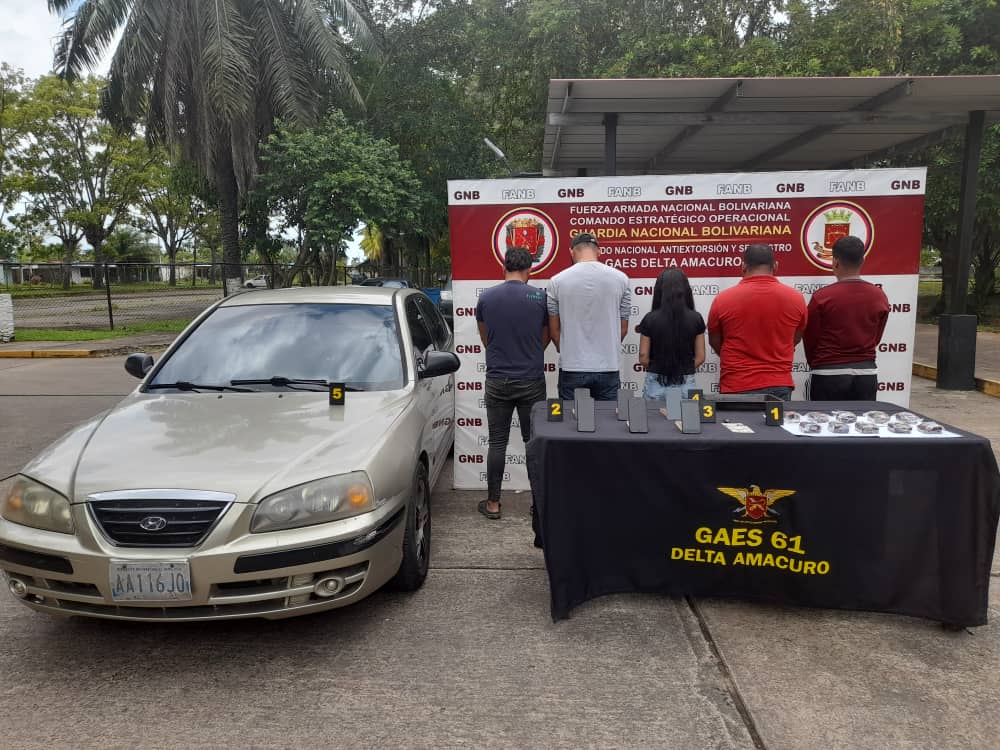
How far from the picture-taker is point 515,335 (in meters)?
4.77

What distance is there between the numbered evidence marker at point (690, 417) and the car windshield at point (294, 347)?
5.49 ft

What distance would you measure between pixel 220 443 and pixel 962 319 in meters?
9.58

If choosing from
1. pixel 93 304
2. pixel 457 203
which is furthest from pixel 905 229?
pixel 93 304

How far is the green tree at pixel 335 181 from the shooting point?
17.3m

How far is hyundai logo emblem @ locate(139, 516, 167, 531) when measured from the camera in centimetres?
294

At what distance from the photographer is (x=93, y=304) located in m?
21.2

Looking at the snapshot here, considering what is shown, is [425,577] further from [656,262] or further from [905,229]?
[905,229]

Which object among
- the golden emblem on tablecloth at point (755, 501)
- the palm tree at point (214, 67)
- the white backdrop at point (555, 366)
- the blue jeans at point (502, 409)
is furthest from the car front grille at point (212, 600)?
the palm tree at point (214, 67)

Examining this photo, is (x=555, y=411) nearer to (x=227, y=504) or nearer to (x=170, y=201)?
(x=227, y=504)

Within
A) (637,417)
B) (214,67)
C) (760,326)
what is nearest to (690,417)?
(637,417)

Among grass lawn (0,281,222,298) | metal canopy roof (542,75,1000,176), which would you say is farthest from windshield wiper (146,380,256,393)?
grass lawn (0,281,222,298)

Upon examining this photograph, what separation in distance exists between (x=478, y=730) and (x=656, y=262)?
3869mm

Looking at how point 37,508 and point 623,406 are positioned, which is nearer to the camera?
point 37,508

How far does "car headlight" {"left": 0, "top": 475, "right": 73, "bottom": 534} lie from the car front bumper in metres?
0.04
